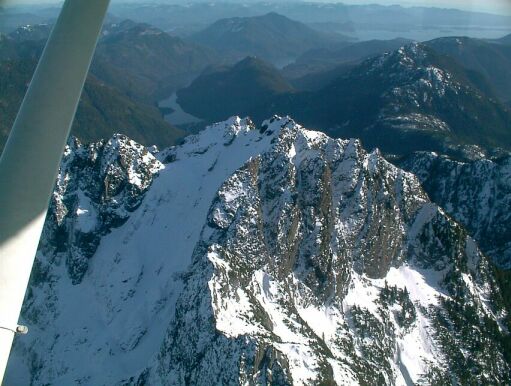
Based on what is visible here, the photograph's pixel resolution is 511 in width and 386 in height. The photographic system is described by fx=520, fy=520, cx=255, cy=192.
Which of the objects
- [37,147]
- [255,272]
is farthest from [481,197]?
[37,147]

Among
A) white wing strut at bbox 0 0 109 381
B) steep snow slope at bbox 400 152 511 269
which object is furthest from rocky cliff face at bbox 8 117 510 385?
white wing strut at bbox 0 0 109 381

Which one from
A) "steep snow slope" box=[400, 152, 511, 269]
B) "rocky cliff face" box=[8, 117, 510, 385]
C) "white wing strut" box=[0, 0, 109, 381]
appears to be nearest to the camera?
"white wing strut" box=[0, 0, 109, 381]

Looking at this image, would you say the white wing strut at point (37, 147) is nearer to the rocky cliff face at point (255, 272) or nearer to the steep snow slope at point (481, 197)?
the rocky cliff face at point (255, 272)

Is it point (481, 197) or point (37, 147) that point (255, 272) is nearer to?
point (37, 147)

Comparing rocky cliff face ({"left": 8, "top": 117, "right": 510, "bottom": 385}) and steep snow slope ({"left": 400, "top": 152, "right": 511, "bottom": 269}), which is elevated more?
rocky cliff face ({"left": 8, "top": 117, "right": 510, "bottom": 385})

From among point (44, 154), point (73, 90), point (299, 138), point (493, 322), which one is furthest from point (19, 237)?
point (493, 322)

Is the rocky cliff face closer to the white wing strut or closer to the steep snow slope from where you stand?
the steep snow slope
